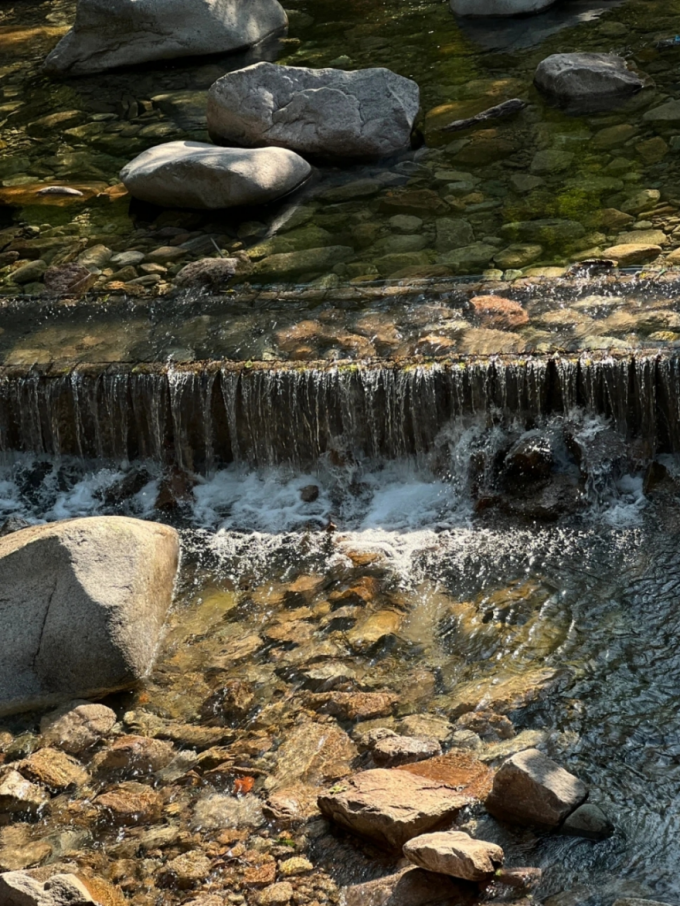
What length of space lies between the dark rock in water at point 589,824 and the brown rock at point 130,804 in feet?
4.71

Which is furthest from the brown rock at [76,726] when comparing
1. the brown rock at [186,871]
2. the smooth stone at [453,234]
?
the smooth stone at [453,234]

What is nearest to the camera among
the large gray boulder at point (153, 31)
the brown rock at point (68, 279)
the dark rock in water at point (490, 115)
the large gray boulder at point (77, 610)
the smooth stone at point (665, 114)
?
the large gray boulder at point (77, 610)

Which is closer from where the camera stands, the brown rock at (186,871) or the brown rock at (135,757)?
the brown rock at (186,871)

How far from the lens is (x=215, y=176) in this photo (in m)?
7.98

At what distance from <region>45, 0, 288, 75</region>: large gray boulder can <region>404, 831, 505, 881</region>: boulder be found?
31.8 ft

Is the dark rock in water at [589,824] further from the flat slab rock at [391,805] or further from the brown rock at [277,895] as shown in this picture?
the brown rock at [277,895]

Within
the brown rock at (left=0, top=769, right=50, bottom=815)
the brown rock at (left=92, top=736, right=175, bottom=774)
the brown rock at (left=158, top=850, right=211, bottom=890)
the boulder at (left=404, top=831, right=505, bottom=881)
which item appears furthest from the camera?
the brown rock at (left=92, top=736, right=175, bottom=774)

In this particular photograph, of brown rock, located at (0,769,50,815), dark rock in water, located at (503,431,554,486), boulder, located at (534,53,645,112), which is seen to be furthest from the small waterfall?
boulder, located at (534,53,645,112)

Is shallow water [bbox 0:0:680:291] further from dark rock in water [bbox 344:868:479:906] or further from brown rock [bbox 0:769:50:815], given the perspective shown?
dark rock in water [bbox 344:868:479:906]

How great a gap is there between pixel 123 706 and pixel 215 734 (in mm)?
488

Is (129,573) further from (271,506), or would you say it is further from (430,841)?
(430,841)

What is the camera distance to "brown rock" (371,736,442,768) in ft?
13.4

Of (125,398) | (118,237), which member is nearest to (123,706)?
(125,398)

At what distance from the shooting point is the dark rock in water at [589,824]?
3.56 m
